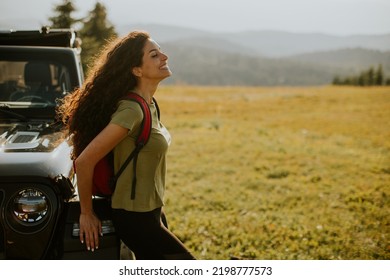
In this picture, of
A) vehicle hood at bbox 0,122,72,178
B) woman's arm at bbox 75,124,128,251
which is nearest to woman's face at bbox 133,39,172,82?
woman's arm at bbox 75,124,128,251

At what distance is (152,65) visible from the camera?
2.33m

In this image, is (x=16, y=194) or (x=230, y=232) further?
(x=230, y=232)

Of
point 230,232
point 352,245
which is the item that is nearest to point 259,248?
point 230,232

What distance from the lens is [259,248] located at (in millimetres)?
4281

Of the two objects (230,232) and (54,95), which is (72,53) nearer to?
(54,95)

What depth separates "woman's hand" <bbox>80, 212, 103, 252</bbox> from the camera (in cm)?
224

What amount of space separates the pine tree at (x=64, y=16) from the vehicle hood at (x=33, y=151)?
1552 centimetres

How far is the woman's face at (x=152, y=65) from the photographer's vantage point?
2.33 meters

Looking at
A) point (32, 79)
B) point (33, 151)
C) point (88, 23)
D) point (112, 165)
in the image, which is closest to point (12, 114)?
point (32, 79)

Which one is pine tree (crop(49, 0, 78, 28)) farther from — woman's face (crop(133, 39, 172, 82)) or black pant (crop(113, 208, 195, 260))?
black pant (crop(113, 208, 195, 260))

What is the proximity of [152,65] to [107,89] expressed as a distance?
28cm

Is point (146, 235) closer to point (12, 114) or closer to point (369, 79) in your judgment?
point (12, 114)

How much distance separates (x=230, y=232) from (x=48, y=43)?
2852 millimetres

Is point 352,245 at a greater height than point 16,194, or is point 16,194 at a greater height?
point 16,194
